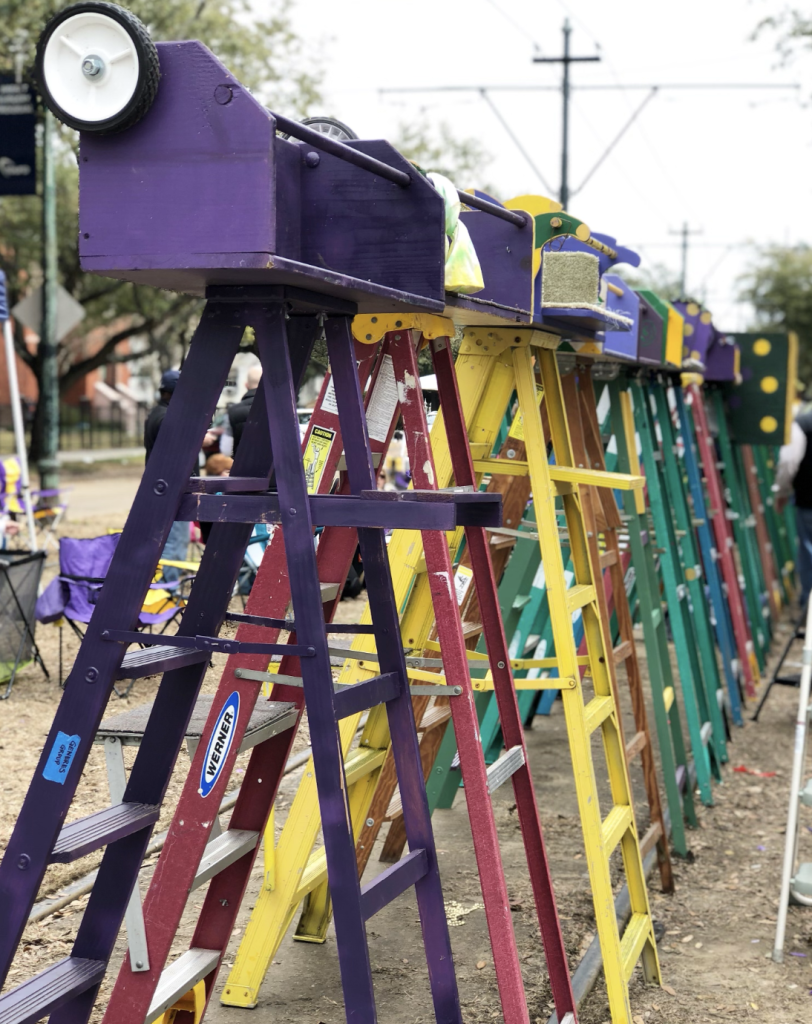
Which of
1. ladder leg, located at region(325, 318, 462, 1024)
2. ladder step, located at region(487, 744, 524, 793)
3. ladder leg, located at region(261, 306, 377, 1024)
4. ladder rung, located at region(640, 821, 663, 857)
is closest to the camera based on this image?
ladder leg, located at region(261, 306, 377, 1024)

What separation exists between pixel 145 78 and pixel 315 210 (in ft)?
1.36

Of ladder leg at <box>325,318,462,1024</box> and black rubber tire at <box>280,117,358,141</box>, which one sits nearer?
ladder leg at <box>325,318,462,1024</box>

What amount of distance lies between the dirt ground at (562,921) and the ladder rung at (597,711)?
0.98 meters

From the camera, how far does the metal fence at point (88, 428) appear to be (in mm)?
37531

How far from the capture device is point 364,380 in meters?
3.13

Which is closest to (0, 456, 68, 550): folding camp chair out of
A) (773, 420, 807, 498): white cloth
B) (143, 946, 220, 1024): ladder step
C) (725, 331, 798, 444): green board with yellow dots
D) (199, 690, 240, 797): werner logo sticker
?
(725, 331, 798, 444): green board with yellow dots

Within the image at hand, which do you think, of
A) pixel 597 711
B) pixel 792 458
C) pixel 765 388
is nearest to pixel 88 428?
pixel 792 458

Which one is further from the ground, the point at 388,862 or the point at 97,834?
the point at 97,834

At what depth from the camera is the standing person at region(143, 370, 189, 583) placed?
25.9 ft

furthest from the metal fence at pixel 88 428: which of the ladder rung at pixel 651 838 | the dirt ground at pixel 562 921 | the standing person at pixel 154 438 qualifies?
the ladder rung at pixel 651 838

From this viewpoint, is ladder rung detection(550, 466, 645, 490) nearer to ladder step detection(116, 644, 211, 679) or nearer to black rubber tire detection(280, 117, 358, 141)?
black rubber tire detection(280, 117, 358, 141)

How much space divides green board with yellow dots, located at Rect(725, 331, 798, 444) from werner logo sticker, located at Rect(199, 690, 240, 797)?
7.43 metres

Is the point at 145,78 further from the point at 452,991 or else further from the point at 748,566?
the point at 748,566

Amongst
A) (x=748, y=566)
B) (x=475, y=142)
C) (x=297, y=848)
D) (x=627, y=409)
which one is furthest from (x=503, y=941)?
(x=475, y=142)
